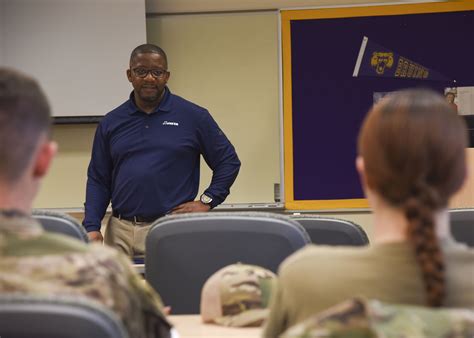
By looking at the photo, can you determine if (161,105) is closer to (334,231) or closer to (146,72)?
(146,72)

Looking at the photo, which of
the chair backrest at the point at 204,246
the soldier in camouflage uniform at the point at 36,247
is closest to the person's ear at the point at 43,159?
the soldier in camouflage uniform at the point at 36,247

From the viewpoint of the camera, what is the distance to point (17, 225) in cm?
124

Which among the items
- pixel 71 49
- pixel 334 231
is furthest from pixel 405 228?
pixel 71 49

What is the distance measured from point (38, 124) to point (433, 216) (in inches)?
29.3

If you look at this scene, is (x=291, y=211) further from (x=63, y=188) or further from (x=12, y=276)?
(x=12, y=276)

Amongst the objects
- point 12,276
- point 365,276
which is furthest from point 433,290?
point 12,276

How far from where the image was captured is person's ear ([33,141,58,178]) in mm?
1334

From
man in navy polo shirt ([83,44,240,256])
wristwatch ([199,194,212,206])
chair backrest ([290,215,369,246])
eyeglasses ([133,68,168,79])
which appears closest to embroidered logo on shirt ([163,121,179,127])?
man in navy polo shirt ([83,44,240,256])

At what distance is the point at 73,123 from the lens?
5.52m

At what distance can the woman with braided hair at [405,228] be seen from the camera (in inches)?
46.6

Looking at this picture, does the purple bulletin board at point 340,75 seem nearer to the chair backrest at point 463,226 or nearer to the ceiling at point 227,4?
the ceiling at point 227,4

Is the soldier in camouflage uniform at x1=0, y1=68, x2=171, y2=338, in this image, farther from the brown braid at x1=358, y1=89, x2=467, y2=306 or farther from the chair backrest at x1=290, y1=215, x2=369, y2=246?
the chair backrest at x1=290, y1=215, x2=369, y2=246

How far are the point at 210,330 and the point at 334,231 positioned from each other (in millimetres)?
1041

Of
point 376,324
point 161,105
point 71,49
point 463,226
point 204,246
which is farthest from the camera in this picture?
point 71,49
